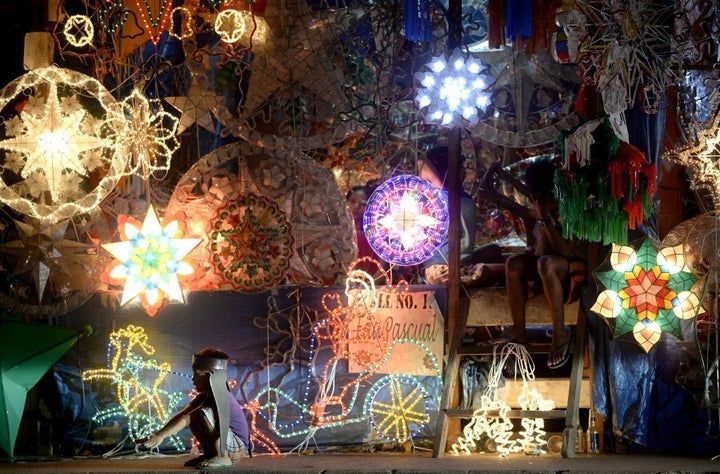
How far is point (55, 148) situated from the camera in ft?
36.9

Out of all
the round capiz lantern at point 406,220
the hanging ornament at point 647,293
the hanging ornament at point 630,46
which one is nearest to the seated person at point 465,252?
the round capiz lantern at point 406,220

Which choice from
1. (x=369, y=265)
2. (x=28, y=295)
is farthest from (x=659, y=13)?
(x=28, y=295)

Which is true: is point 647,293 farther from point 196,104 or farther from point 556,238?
point 196,104

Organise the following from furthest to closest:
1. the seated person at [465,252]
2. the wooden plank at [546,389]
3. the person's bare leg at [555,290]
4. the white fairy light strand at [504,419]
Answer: the seated person at [465,252], the wooden plank at [546,389], the white fairy light strand at [504,419], the person's bare leg at [555,290]

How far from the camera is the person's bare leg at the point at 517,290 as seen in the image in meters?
10.6

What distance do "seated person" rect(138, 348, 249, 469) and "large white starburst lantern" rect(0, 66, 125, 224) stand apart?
221cm

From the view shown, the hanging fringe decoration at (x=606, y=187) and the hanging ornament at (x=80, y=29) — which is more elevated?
the hanging ornament at (x=80, y=29)

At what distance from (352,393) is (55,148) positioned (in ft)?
11.7

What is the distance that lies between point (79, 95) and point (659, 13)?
17.7ft

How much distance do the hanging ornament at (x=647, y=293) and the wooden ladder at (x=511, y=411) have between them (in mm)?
367

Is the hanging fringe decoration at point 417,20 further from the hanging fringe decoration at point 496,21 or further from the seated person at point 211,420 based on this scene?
the seated person at point 211,420

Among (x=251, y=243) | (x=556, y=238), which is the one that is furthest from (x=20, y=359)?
(x=556, y=238)

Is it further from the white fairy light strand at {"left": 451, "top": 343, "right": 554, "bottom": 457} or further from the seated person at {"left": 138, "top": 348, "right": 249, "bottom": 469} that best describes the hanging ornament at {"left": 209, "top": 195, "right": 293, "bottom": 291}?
the white fairy light strand at {"left": 451, "top": 343, "right": 554, "bottom": 457}

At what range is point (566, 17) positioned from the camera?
34.0 feet
